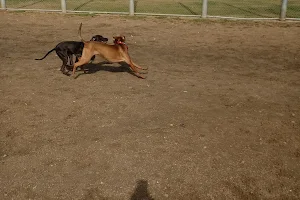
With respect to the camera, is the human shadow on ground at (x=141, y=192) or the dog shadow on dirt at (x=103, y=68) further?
the dog shadow on dirt at (x=103, y=68)

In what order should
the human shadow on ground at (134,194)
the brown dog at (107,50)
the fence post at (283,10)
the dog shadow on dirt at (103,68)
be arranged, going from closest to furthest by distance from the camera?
1. the human shadow on ground at (134,194)
2. the brown dog at (107,50)
3. the dog shadow on dirt at (103,68)
4. the fence post at (283,10)

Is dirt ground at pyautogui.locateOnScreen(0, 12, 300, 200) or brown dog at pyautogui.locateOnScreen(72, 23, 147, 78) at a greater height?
brown dog at pyautogui.locateOnScreen(72, 23, 147, 78)

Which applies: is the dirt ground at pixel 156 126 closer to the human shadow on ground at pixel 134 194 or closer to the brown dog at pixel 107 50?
the human shadow on ground at pixel 134 194

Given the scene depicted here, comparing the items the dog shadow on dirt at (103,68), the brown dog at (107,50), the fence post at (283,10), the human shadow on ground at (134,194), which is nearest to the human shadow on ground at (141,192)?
the human shadow on ground at (134,194)

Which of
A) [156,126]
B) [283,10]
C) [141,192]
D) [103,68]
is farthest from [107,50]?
[283,10]

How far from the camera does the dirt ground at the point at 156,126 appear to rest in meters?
4.04

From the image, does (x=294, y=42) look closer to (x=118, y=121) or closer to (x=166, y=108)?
(x=166, y=108)

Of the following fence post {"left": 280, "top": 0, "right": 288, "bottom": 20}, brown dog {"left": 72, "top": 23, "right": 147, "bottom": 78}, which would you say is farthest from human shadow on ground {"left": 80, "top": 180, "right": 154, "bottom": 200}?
fence post {"left": 280, "top": 0, "right": 288, "bottom": 20}

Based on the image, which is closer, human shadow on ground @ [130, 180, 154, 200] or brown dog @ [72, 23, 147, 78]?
human shadow on ground @ [130, 180, 154, 200]

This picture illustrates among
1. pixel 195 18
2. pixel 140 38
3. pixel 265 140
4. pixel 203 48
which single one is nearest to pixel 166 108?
pixel 265 140

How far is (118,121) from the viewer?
5.55 metres

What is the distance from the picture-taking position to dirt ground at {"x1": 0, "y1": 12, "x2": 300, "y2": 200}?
404 cm

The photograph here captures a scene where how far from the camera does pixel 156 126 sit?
539cm

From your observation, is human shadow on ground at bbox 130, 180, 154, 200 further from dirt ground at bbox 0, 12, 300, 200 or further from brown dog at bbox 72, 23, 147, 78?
brown dog at bbox 72, 23, 147, 78
